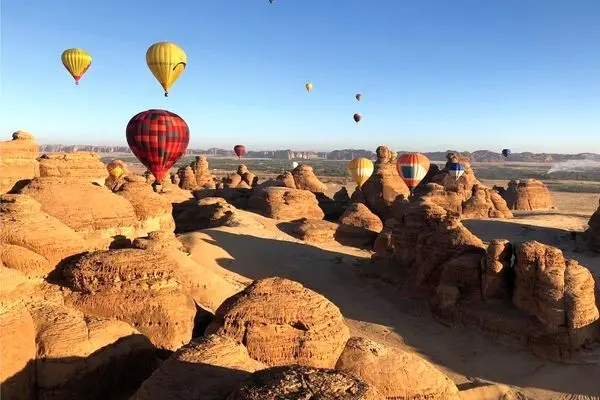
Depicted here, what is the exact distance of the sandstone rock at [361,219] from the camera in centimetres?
3095

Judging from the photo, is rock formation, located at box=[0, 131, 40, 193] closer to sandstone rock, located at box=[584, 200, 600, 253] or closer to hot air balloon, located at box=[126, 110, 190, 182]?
hot air balloon, located at box=[126, 110, 190, 182]

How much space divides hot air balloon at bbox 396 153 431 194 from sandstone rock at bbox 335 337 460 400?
88.4ft

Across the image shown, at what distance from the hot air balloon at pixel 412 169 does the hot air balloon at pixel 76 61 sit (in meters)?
25.0

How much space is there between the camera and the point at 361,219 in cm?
3103

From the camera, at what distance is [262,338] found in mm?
9070

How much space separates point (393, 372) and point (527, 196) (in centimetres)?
4001

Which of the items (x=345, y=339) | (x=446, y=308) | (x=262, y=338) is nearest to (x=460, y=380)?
(x=446, y=308)

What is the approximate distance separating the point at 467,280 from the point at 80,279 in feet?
43.3

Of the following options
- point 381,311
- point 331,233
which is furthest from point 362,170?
point 381,311

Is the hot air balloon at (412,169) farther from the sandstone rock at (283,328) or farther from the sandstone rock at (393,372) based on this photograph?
the sandstone rock at (283,328)

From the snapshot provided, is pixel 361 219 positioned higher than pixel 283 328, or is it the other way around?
pixel 283 328

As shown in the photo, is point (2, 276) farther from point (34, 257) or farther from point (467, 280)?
point (467, 280)

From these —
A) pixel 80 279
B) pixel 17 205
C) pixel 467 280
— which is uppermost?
pixel 17 205

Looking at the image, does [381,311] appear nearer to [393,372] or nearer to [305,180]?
[393,372]
